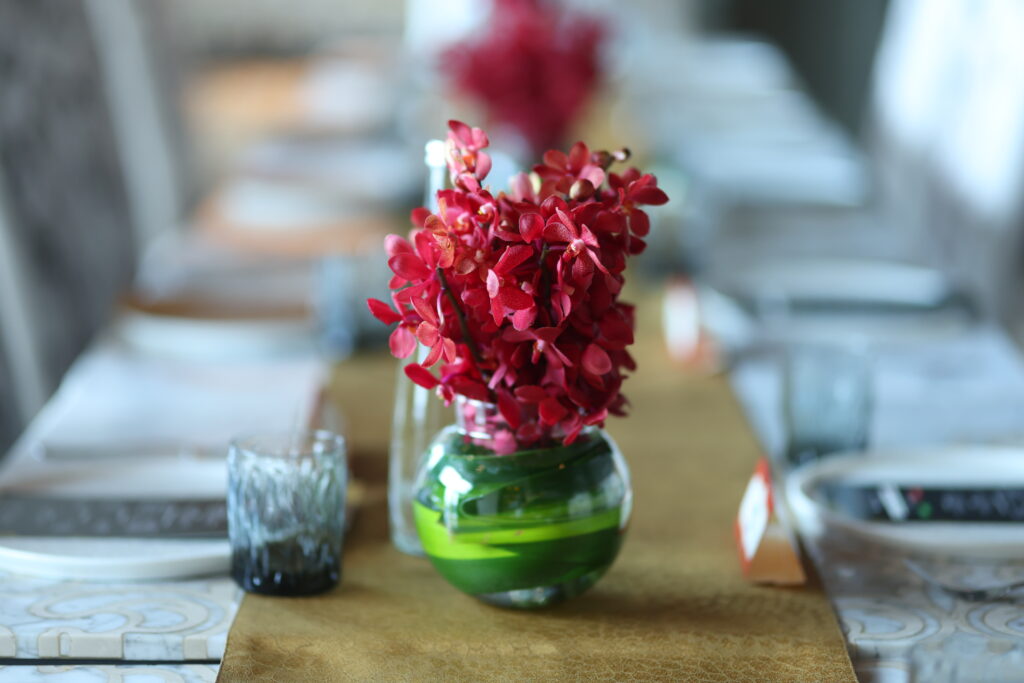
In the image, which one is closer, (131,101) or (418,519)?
(418,519)

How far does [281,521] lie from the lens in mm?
899

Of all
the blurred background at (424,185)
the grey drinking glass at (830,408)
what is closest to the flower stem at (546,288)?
the grey drinking glass at (830,408)

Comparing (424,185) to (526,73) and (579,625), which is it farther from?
(579,625)

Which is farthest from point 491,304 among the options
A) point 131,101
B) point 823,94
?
point 823,94

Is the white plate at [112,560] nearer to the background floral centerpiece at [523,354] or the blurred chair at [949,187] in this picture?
the background floral centerpiece at [523,354]

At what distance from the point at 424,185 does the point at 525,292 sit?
69.5 inches

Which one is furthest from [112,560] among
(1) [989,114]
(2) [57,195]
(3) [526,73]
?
(1) [989,114]

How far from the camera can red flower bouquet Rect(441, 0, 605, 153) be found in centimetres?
221

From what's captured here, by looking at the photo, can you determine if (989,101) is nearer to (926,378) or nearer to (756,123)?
(756,123)

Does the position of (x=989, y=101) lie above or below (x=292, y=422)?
above

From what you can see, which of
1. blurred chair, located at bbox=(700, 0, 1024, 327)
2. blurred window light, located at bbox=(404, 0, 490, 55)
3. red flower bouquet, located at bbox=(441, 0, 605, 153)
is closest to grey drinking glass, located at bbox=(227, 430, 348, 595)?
blurred chair, located at bbox=(700, 0, 1024, 327)

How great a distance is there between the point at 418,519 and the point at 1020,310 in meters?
1.90

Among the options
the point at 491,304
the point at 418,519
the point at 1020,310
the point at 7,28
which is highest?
the point at 7,28

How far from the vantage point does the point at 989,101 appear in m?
2.55
